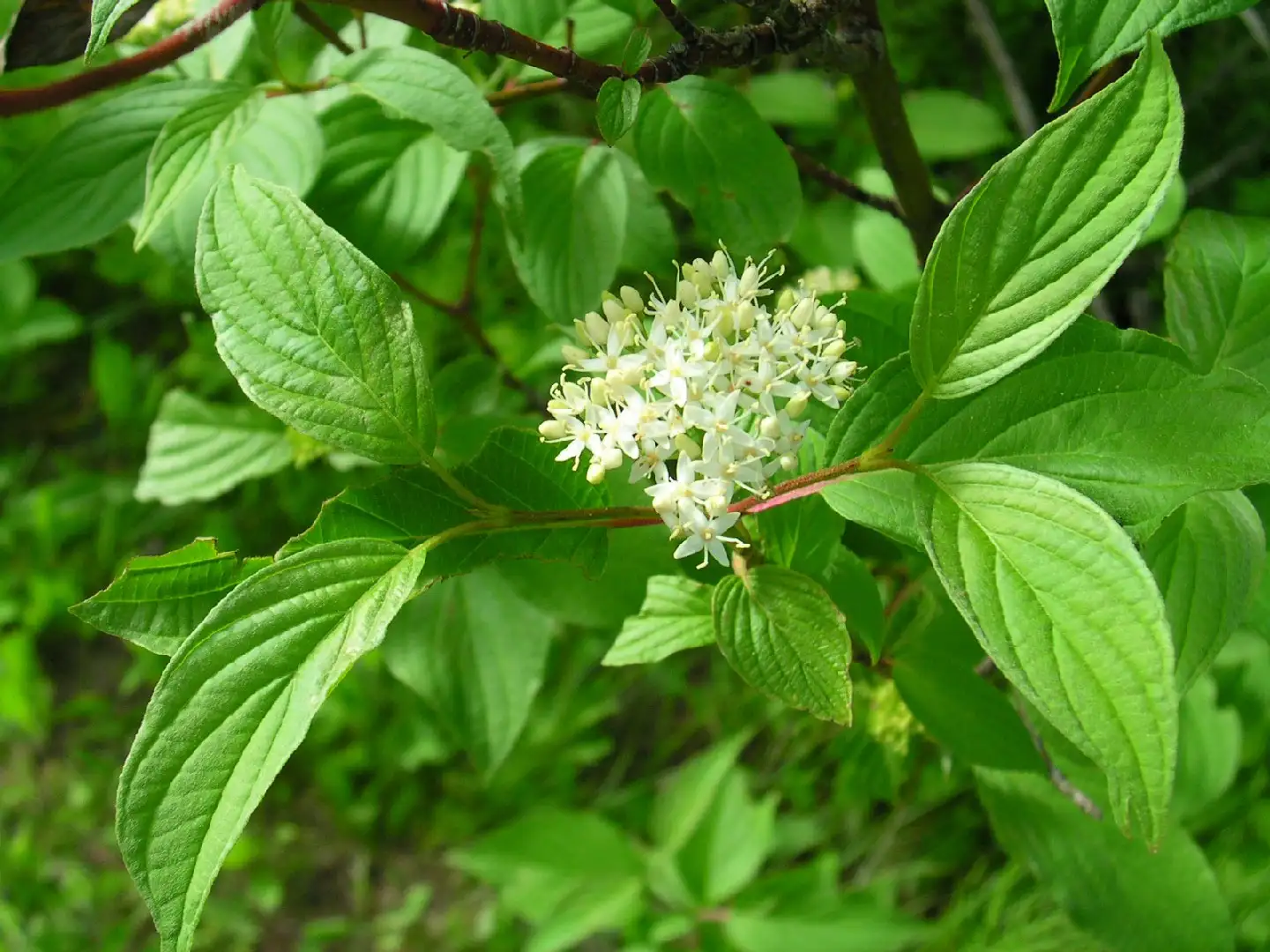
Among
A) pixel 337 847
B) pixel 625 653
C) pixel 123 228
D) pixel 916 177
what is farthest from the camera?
pixel 337 847

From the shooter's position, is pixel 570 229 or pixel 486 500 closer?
pixel 486 500

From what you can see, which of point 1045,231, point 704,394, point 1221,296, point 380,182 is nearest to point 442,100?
point 380,182

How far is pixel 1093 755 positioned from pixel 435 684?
1.88 ft

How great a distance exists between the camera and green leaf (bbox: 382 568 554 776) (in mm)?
799

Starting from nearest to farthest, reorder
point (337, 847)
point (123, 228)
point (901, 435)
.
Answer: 1. point (901, 435)
2. point (123, 228)
3. point (337, 847)

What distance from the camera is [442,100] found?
566mm

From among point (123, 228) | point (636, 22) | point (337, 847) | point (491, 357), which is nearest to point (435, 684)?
point (491, 357)

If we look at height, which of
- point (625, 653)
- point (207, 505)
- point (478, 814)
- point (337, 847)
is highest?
point (625, 653)

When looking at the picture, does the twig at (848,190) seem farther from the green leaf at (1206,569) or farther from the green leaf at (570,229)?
the green leaf at (1206,569)

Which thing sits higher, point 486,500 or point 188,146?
point 188,146

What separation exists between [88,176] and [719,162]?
0.42m

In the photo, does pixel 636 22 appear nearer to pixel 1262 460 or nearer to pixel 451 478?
pixel 451 478

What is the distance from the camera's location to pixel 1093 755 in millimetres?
336

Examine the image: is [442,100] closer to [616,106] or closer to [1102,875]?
[616,106]
